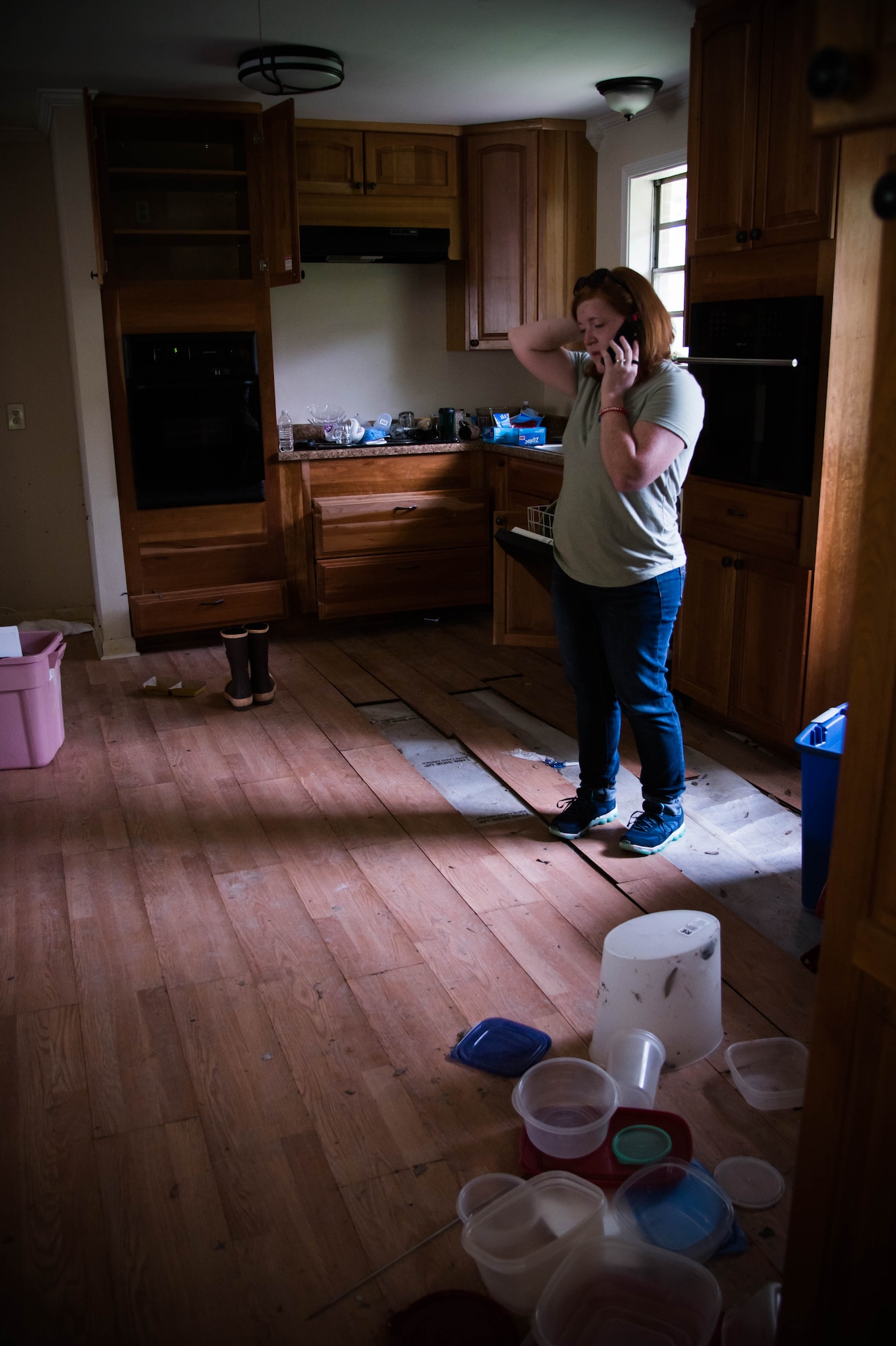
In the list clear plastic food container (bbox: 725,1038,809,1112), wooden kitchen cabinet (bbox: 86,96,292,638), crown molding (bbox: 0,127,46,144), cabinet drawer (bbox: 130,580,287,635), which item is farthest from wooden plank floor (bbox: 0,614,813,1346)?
crown molding (bbox: 0,127,46,144)

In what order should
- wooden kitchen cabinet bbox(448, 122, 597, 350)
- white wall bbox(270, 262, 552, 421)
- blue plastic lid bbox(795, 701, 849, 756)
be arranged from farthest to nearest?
white wall bbox(270, 262, 552, 421) < wooden kitchen cabinet bbox(448, 122, 597, 350) < blue plastic lid bbox(795, 701, 849, 756)

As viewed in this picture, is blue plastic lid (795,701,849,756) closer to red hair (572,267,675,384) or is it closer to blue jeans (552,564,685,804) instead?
blue jeans (552,564,685,804)

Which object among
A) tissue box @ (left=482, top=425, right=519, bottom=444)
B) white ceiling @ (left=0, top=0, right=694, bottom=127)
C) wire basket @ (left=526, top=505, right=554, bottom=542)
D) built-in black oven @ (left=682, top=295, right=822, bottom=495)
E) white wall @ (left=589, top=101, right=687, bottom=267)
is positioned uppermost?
white ceiling @ (left=0, top=0, right=694, bottom=127)

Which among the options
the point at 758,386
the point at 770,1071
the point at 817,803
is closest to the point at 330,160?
the point at 758,386

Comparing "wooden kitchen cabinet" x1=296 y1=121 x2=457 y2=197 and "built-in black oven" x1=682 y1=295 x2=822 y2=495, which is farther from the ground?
"wooden kitchen cabinet" x1=296 y1=121 x2=457 y2=197

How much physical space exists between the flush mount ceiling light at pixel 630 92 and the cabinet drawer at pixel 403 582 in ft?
6.46

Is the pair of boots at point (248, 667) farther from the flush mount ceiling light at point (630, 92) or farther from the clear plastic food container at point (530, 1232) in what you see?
the clear plastic food container at point (530, 1232)

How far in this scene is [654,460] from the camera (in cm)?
244

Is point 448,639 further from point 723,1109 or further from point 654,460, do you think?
point 723,1109

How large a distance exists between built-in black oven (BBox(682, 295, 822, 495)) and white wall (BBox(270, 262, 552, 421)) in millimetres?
2144

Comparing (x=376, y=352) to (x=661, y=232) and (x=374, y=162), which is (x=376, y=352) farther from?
(x=661, y=232)

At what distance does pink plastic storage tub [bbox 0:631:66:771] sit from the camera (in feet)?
11.2

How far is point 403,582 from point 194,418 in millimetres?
1197

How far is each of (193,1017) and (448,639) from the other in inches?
117
